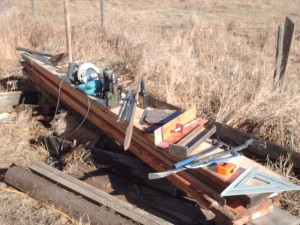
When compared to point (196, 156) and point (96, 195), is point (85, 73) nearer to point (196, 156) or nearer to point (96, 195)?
point (96, 195)

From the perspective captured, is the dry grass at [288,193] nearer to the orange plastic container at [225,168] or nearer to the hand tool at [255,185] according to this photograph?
the hand tool at [255,185]

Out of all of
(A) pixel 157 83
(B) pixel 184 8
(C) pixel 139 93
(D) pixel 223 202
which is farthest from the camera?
(B) pixel 184 8

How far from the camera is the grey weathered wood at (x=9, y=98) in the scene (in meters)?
6.49

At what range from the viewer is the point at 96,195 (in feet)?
12.7

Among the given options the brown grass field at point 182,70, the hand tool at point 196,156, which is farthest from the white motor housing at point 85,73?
the hand tool at point 196,156

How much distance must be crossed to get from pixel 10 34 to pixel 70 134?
16.0ft

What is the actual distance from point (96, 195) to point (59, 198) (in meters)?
0.35

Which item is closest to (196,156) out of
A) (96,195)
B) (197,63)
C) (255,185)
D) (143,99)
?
(255,185)

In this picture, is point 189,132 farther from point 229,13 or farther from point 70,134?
point 229,13

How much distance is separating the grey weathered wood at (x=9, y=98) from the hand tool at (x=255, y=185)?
4356 mm

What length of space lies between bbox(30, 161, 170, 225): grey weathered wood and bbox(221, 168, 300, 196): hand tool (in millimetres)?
668

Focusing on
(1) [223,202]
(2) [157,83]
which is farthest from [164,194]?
(2) [157,83]

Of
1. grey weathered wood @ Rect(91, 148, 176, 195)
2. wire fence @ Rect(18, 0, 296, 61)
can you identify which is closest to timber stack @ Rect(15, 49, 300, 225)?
grey weathered wood @ Rect(91, 148, 176, 195)

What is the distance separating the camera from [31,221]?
375cm
